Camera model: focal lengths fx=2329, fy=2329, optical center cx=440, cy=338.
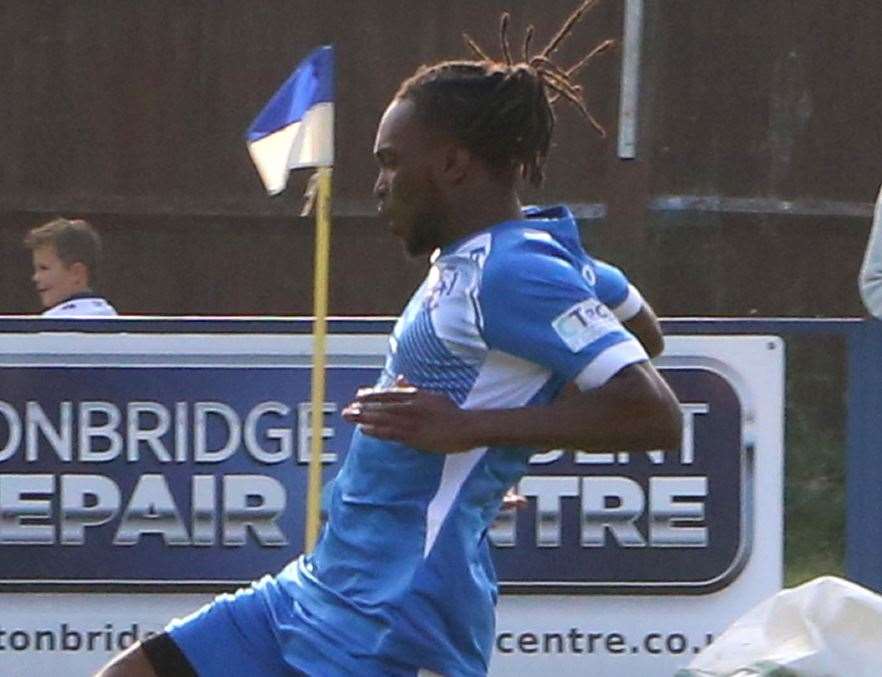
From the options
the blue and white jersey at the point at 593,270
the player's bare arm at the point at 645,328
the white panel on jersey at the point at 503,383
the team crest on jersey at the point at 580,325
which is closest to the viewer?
the team crest on jersey at the point at 580,325

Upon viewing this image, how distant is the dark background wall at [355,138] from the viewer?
13836mm

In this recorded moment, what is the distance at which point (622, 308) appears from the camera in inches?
169

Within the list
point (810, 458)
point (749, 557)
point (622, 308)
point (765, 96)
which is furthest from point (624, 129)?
point (622, 308)

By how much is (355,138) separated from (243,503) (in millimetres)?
6987

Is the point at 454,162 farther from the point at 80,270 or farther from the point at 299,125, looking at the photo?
the point at 80,270

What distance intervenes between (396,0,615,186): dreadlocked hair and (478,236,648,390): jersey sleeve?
0.26 meters

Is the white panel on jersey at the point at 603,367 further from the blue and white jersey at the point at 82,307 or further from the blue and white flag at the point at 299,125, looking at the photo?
the blue and white jersey at the point at 82,307

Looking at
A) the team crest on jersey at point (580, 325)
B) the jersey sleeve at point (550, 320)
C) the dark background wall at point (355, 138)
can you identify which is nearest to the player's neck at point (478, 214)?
the jersey sleeve at point (550, 320)

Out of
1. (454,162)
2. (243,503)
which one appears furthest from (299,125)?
(454,162)

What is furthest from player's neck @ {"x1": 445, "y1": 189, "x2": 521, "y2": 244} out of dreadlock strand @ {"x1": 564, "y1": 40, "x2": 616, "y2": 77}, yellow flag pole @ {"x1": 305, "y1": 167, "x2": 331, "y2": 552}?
yellow flag pole @ {"x1": 305, "y1": 167, "x2": 331, "y2": 552}

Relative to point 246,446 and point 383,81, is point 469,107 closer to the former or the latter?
point 246,446

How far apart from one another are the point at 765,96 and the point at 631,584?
7.18m

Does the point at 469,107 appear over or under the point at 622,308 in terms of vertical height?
over

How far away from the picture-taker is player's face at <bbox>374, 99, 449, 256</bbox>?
385cm
